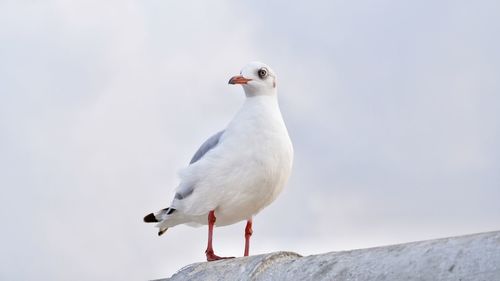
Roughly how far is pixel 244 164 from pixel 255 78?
3.78 ft

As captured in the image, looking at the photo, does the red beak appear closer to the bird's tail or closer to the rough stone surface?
the bird's tail

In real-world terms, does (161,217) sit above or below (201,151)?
below

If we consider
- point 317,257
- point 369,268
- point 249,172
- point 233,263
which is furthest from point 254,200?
point 369,268

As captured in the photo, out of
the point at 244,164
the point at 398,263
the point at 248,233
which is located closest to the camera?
the point at 398,263

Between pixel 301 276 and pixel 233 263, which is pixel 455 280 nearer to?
pixel 301 276

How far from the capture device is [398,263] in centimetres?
644

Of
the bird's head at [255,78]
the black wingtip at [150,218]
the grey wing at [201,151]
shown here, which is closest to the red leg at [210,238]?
the grey wing at [201,151]

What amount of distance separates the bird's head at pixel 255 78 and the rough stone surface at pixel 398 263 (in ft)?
9.31

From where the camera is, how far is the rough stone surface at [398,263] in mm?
5922

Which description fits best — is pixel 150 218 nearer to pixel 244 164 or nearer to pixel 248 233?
pixel 248 233

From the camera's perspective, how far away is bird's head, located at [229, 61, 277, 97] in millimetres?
10414

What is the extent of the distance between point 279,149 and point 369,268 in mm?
3633

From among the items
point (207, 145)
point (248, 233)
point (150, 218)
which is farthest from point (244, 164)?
point (150, 218)

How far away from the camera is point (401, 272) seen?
250 inches
